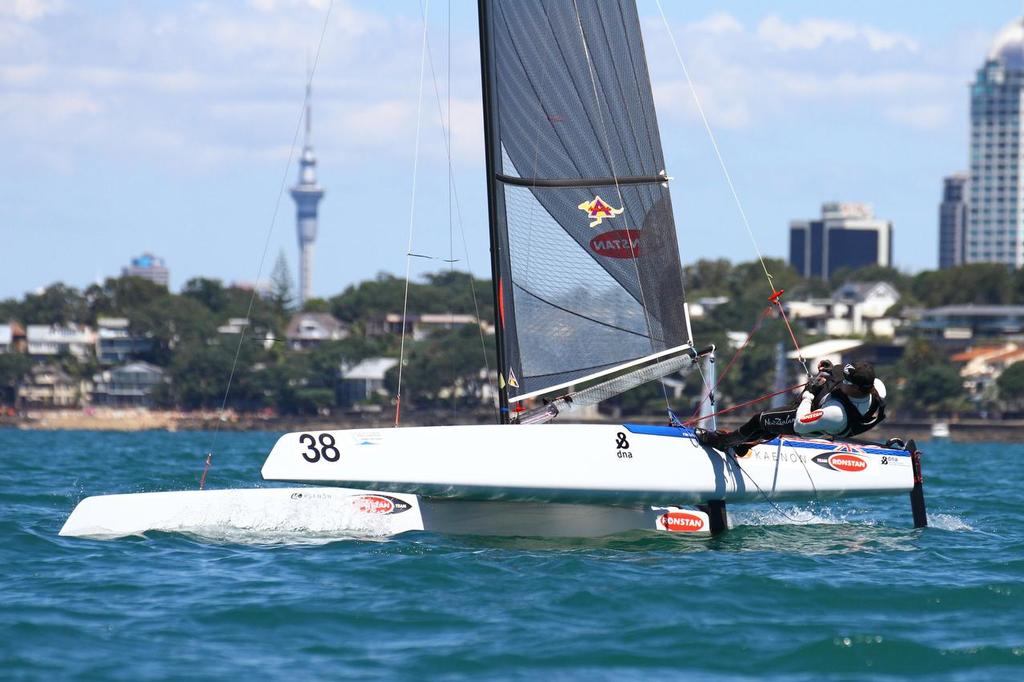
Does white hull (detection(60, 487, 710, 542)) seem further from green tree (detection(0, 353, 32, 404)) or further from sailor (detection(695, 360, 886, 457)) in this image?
green tree (detection(0, 353, 32, 404))

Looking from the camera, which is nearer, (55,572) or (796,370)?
(55,572)

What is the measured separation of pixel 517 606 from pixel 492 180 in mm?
4058

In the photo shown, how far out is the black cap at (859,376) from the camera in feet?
37.3

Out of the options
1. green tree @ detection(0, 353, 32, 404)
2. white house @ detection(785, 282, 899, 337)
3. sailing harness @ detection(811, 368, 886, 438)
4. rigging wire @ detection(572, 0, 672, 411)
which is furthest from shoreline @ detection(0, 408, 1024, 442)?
sailing harness @ detection(811, 368, 886, 438)

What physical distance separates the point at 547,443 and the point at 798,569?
1921 mm

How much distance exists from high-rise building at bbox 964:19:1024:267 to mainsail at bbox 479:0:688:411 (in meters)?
180

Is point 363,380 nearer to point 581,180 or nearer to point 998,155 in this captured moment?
point 581,180

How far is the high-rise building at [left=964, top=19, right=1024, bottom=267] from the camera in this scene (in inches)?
7190

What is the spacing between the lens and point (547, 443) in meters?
11.0

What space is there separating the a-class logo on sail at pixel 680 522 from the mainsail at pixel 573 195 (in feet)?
4.07

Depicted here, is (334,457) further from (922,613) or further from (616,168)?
(922,613)

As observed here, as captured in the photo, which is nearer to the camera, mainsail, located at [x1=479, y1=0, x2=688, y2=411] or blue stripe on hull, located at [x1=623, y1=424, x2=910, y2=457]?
blue stripe on hull, located at [x1=623, y1=424, x2=910, y2=457]

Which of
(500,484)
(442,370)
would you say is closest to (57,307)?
(442,370)

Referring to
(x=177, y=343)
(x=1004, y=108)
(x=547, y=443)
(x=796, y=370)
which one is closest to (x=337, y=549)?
(x=547, y=443)
